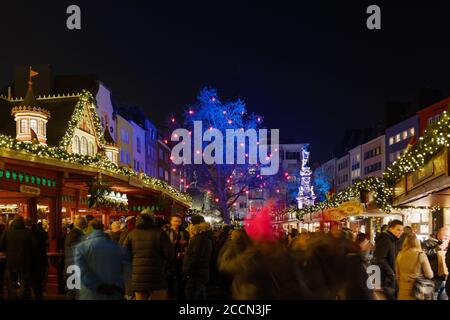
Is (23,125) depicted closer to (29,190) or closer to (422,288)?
(29,190)

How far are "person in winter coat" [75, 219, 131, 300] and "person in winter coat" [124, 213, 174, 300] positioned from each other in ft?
6.60

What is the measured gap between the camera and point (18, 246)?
11.0 metres

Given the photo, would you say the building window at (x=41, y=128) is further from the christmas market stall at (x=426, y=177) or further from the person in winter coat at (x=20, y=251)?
the christmas market stall at (x=426, y=177)

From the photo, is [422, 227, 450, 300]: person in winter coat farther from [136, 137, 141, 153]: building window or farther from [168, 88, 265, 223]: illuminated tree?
[136, 137, 141, 153]: building window

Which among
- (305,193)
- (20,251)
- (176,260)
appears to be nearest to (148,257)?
(20,251)

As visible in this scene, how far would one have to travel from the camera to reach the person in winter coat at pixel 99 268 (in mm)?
6852

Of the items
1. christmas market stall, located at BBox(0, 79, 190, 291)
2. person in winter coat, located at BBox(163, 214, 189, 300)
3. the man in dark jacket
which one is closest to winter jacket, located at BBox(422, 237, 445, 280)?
the man in dark jacket

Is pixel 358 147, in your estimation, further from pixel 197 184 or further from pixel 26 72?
pixel 26 72

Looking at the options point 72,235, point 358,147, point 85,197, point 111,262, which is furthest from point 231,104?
point 358,147

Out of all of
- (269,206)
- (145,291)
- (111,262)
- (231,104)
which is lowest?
(145,291)

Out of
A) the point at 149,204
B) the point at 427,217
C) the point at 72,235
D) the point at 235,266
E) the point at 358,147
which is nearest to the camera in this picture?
the point at 235,266

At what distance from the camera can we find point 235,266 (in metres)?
5.34

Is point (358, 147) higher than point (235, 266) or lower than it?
higher
